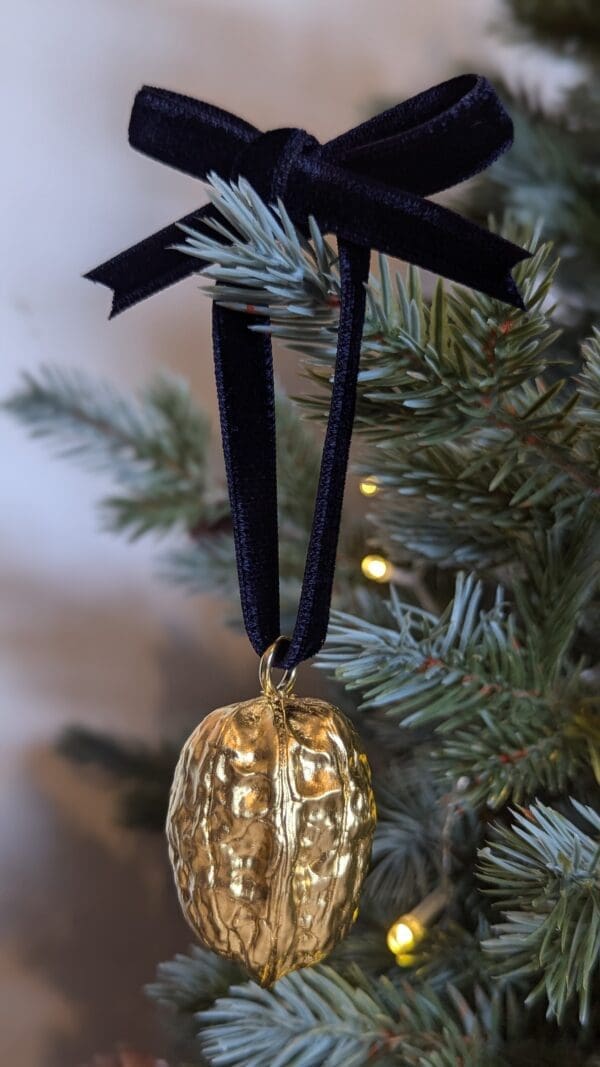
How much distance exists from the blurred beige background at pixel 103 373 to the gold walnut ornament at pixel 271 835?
334 millimetres

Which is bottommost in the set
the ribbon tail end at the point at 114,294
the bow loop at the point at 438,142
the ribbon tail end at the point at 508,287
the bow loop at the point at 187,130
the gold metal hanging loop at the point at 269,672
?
the gold metal hanging loop at the point at 269,672

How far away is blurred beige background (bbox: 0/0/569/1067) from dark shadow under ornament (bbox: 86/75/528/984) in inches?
12.4

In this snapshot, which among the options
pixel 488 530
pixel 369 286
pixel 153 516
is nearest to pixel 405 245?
pixel 369 286

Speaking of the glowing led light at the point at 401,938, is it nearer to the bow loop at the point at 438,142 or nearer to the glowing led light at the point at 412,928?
the glowing led light at the point at 412,928

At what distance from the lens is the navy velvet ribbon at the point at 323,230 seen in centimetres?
23

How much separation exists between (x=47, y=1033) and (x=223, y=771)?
431 millimetres

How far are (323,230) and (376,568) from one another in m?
0.22

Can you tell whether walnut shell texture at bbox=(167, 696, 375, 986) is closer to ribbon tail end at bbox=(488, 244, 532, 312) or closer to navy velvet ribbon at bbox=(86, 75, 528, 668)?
navy velvet ribbon at bbox=(86, 75, 528, 668)

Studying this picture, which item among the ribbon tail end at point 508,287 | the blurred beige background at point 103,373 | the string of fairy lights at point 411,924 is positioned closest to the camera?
the ribbon tail end at point 508,287

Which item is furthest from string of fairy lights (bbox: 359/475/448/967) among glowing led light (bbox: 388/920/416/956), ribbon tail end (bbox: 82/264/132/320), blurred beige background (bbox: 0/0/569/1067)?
blurred beige background (bbox: 0/0/569/1067)

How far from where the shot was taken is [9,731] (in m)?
0.57

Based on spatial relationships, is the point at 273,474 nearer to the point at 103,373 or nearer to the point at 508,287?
the point at 508,287

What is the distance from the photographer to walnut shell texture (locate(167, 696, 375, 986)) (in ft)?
0.81

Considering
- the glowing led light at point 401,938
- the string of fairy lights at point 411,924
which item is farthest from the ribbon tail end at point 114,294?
the glowing led light at point 401,938
